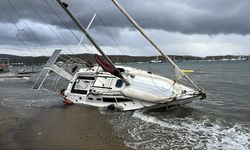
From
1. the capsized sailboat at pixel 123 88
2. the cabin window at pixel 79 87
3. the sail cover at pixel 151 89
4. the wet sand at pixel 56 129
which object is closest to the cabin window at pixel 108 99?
the capsized sailboat at pixel 123 88

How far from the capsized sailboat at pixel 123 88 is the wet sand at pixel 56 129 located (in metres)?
1.23

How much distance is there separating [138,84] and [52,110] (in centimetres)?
679

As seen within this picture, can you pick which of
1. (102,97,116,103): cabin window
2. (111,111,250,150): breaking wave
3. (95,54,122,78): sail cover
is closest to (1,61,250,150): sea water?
(111,111,250,150): breaking wave

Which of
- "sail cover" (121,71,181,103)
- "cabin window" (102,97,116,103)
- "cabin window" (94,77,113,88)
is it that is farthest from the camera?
"cabin window" (94,77,113,88)

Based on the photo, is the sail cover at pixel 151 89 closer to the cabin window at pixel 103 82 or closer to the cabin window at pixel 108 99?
the cabin window at pixel 108 99

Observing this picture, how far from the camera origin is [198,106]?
27359 millimetres

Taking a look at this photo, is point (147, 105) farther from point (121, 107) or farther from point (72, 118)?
point (72, 118)

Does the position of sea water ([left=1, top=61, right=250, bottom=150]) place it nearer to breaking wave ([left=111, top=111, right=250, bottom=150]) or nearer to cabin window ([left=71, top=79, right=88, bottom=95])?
breaking wave ([left=111, top=111, right=250, bottom=150])

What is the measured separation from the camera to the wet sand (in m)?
14.9

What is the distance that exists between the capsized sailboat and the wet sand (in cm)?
123

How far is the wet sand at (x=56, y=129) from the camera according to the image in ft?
48.8

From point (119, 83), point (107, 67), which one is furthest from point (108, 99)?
point (107, 67)

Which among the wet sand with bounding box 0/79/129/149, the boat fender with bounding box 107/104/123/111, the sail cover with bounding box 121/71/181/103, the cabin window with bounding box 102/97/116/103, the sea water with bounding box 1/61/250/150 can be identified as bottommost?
the sea water with bounding box 1/61/250/150

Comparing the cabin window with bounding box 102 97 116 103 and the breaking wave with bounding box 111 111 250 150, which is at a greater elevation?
the cabin window with bounding box 102 97 116 103
